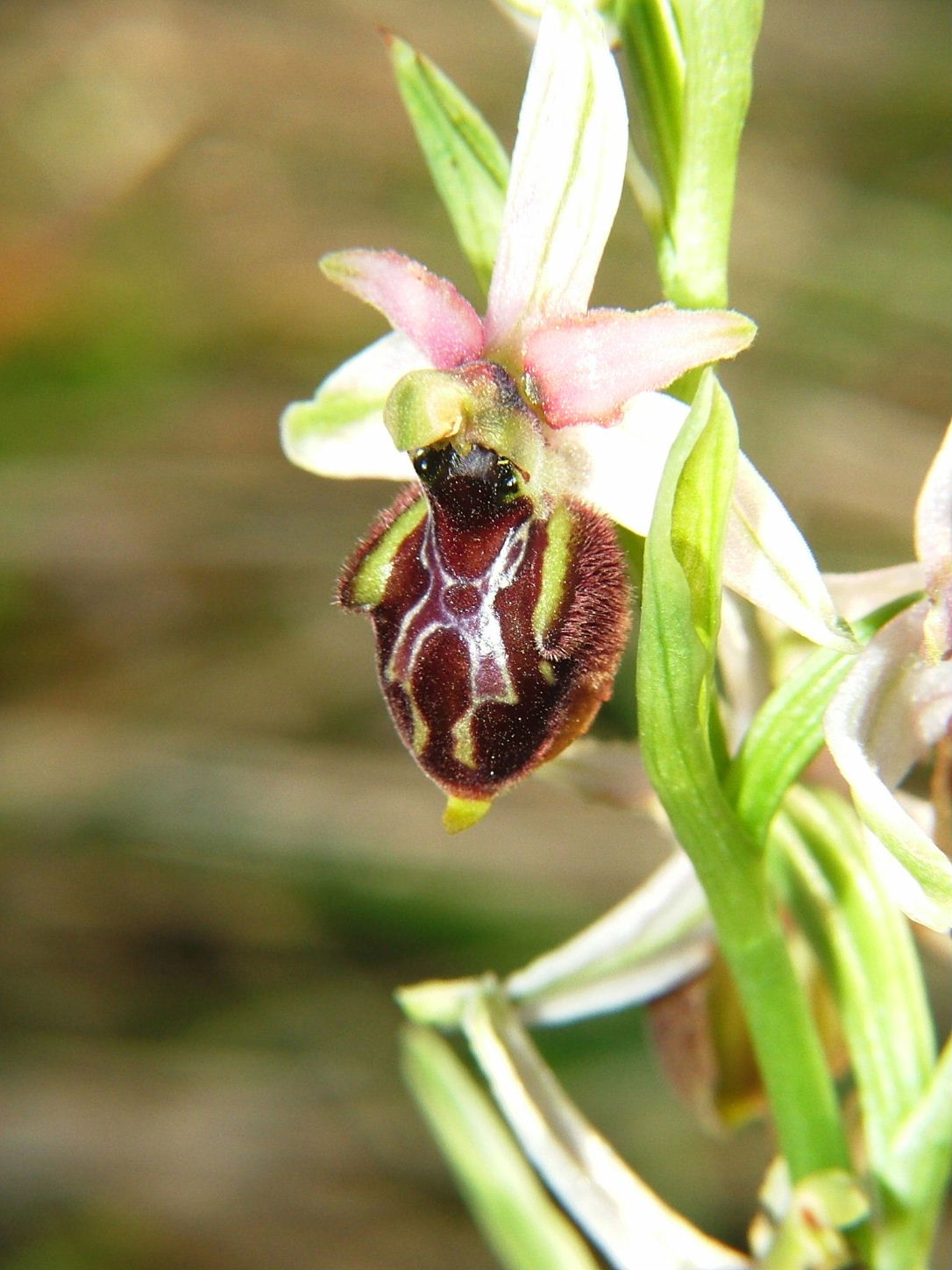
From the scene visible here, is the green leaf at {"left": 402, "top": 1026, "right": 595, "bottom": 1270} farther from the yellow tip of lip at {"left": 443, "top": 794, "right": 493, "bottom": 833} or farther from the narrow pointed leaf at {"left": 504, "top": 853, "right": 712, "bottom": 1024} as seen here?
the yellow tip of lip at {"left": 443, "top": 794, "right": 493, "bottom": 833}

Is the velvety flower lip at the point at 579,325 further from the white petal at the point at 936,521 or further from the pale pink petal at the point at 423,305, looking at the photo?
the white petal at the point at 936,521

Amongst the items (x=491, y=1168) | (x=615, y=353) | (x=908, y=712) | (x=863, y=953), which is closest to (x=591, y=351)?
(x=615, y=353)

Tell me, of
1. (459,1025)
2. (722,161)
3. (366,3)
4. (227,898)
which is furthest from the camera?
(366,3)

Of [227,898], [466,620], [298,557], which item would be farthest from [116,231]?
[466,620]

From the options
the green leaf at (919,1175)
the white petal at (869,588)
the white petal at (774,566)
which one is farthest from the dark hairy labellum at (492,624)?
the green leaf at (919,1175)

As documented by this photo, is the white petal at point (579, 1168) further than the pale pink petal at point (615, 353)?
Yes

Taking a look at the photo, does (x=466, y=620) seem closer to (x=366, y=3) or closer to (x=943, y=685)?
(x=943, y=685)

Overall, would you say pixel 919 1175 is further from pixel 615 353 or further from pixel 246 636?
pixel 246 636
